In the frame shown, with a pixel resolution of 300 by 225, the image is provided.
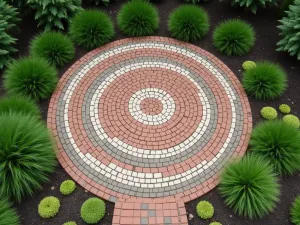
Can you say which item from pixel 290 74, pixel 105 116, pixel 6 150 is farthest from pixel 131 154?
pixel 290 74

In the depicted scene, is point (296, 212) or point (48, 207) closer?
point (296, 212)

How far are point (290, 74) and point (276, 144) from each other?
359 cm

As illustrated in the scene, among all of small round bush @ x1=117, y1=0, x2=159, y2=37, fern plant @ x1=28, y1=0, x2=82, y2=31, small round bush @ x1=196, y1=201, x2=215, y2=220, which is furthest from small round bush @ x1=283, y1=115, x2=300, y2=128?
fern plant @ x1=28, y1=0, x2=82, y2=31

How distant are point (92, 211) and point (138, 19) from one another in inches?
259

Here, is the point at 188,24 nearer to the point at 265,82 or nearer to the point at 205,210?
the point at 265,82

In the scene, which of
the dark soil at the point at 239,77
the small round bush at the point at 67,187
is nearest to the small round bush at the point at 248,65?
the dark soil at the point at 239,77

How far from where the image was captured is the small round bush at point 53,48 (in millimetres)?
10117

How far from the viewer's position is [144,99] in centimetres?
985

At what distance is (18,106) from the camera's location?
27.8 feet

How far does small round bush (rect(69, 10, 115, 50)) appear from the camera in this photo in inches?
419

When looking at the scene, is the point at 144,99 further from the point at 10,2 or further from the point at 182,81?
the point at 10,2

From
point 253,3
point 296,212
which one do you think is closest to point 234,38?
point 253,3

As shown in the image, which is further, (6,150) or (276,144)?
(276,144)

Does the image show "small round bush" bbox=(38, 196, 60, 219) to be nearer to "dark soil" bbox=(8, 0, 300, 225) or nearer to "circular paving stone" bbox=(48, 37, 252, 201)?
"dark soil" bbox=(8, 0, 300, 225)
